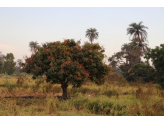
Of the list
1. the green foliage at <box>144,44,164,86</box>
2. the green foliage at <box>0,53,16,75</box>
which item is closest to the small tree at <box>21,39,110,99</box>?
the green foliage at <box>144,44,164,86</box>

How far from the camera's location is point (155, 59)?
80.4 ft

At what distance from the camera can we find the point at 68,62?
11312 millimetres

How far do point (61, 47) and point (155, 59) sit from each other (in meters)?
17.9

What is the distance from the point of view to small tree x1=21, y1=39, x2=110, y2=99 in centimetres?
1160

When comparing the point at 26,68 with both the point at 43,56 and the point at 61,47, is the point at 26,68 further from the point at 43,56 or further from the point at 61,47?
the point at 61,47

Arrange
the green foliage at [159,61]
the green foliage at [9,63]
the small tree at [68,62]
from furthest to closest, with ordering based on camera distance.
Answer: the green foliage at [9,63]
the green foliage at [159,61]
the small tree at [68,62]

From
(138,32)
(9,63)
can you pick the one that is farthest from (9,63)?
(138,32)

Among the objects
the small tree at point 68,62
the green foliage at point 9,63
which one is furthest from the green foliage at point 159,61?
the green foliage at point 9,63

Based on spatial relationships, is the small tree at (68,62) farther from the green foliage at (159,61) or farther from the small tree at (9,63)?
the small tree at (9,63)

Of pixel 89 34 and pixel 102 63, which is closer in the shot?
pixel 102 63

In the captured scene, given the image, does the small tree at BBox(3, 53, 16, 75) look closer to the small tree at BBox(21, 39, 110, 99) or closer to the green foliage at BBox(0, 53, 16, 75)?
the green foliage at BBox(0, 53, 16, 75)

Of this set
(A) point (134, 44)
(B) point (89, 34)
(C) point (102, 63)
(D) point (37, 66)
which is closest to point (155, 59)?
(C) point (102, 63)

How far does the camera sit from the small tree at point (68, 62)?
11602 mm

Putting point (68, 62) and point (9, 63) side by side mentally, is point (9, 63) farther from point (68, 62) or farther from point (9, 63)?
point (68, 62)
